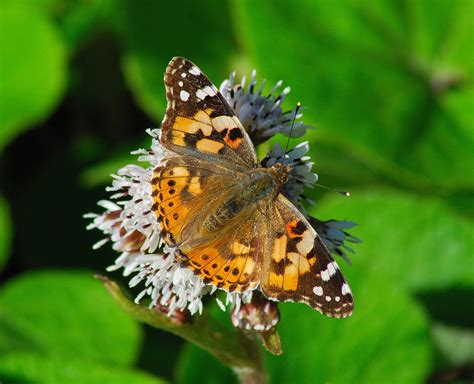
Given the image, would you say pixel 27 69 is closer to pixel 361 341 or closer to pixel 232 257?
pixel 361 341

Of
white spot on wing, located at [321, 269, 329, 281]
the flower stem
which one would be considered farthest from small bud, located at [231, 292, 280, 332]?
white spot on wing, located at [321, 269, 329, 281]

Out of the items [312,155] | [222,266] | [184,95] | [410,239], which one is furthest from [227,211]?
[312,155]

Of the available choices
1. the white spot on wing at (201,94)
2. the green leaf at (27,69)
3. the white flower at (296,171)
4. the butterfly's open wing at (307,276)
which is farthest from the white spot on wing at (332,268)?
the green leaf at (27,69)

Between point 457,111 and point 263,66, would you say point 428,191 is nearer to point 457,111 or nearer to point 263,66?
point 457,111

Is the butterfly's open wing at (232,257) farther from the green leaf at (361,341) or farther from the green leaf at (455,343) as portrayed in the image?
the green leaf at (455,343)

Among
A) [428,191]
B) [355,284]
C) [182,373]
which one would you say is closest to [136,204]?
[182,373]
